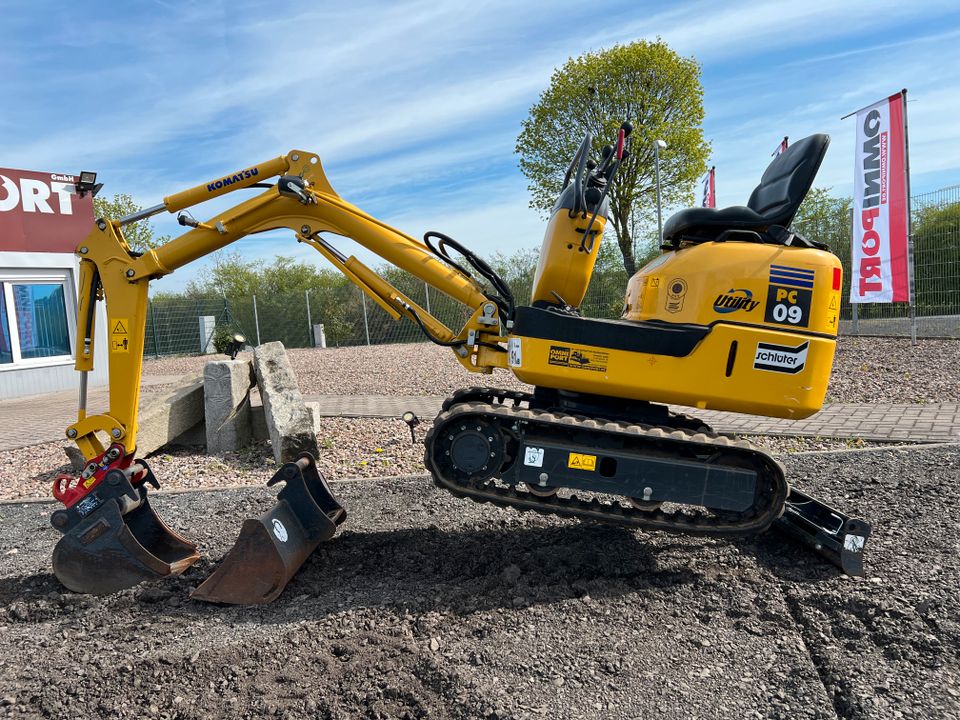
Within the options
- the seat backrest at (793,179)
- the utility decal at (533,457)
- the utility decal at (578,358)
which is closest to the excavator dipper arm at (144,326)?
the utility decal at (578,358)

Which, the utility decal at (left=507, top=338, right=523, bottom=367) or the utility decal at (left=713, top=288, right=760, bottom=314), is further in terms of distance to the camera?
the utility decal at (left=507, top=338, right=523, bottom=367)

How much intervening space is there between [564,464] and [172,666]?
205 cm

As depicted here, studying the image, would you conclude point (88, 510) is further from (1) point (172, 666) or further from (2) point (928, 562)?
(2) point (928, 562)

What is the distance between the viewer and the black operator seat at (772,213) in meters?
3.86

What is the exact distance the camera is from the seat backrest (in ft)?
12.6

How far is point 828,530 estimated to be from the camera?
3986 mm

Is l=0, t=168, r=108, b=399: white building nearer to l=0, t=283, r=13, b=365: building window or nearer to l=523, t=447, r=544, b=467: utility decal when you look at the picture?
l=0, t=283, r=13, b=365: building window

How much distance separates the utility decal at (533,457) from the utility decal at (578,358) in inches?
18.7

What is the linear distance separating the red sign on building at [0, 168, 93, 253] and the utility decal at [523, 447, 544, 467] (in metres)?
11.7

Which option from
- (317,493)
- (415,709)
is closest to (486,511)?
(317,493)

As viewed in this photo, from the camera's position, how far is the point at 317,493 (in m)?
4.60

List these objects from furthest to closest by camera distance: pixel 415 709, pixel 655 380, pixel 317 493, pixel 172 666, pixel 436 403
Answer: pixel 436 403
pixel 317 493
pixel 655 380
pixel 172 666
pixel 415 709

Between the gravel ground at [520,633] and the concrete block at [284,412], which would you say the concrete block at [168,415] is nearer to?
the concrete block at [284,412]

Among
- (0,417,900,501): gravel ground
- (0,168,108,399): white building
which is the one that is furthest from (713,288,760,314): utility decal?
(0,168,108,399): white building
